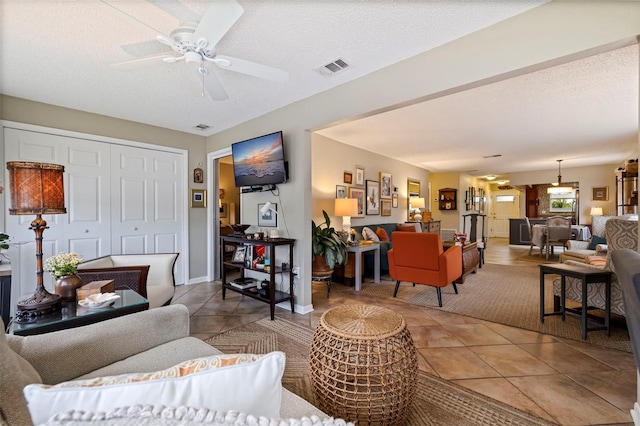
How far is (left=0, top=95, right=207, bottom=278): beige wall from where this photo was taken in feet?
10.7

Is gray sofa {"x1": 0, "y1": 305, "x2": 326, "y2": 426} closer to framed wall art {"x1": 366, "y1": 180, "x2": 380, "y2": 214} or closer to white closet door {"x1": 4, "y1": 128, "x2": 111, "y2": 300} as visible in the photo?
white closet door {"x1": 4, "y1": 128, "x2": 111, "y2": 300}

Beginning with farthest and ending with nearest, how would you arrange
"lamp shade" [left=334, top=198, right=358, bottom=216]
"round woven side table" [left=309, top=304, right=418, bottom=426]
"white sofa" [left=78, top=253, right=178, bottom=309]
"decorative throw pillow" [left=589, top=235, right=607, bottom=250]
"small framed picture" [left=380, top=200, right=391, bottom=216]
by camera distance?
"small framed picture" [left=380, top=200, right=391, bottom=216]
"decorative throw pillow" [left=589, top=235, right=607, bottom=250]
"lamp shade" [left=334, top=198, right=358, bottom=216]
"white sofa" [left=78, top=253, right=178, bottom=309]
"round woven side table" [left=309, top=304, right=418, bottom=426]

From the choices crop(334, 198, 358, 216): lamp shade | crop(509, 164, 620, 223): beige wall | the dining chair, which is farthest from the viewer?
crop(509, 164, 620, 223): beige wall

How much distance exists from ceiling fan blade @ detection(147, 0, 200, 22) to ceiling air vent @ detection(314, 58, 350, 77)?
113cm

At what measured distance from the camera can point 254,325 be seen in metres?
2.98

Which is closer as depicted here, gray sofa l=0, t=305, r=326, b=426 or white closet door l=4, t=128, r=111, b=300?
gray sofa l=0, t=305, r=326, b=426

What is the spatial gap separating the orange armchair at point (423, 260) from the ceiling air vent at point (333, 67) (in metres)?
2.02

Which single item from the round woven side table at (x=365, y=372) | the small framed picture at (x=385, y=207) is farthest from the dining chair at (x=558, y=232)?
the round woven side table at (x=365, y=372)

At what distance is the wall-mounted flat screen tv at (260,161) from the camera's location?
11.4 feet

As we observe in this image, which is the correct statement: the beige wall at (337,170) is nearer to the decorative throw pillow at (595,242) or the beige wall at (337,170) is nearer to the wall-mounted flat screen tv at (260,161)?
the wall-mounted flat screen tv at (260,161)

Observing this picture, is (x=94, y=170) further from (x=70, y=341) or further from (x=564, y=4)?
(x=564, y=4)

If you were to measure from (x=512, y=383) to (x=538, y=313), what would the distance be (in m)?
1.69

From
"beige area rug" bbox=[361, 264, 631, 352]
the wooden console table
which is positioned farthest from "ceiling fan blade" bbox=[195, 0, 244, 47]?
the wooden console table

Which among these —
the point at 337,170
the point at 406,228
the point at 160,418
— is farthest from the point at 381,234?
the point at 160,418
